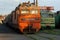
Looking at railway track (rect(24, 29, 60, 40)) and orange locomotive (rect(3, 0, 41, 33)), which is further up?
orange locomotive (rect(3, 0, 41, 33))

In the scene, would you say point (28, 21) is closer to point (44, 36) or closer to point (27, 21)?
point (27, 21)

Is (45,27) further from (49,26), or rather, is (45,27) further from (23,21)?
(23,21)

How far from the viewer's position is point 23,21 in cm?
2362

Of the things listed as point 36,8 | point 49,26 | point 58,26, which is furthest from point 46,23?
point 58,26

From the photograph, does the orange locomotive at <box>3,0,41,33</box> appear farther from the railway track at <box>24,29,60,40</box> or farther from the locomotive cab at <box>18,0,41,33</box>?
the railway track at <box>24,29,60,40</box>

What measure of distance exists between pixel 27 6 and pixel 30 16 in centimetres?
168

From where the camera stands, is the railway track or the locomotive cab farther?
the locomotive cab

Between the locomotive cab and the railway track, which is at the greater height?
the locomotive cab

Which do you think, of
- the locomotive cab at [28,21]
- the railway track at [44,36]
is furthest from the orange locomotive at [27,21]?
the railway track at [44,36]

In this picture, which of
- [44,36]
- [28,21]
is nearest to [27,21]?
[28,21]

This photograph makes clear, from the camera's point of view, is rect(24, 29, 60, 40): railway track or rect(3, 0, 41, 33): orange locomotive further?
rect(3, 0, 41, 33): orange locomotive

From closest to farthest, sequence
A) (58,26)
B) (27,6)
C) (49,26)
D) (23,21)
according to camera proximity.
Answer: (23,21), (27,6), (49,26), (58,26)

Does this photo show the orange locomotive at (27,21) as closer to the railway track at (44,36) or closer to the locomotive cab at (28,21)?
the locomotive cab at (28,21)

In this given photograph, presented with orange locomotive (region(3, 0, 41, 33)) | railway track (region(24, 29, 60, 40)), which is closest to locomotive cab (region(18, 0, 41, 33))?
orange locomotive (region(3, 0, 41, 33))
